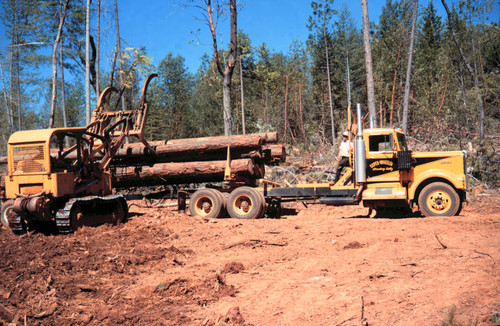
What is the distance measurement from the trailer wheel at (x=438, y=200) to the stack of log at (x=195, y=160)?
4349 mm

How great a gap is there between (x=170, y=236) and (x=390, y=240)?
484cm

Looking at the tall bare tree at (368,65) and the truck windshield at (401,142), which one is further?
the tall bare tree at (368,65)

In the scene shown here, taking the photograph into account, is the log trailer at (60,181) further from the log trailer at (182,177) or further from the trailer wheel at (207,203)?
the trailer wheel at (207,203)

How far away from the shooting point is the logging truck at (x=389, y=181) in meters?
10.1

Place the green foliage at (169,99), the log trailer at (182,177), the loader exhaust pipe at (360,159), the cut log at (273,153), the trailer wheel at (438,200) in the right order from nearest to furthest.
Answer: the log trailer at (182,177)
the trailer wheel at (438,200)
the loader exhaust pipe at (360,159)
the cut log at (273,153)
the green foliage at (169,99)

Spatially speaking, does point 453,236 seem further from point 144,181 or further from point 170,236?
point 144,181

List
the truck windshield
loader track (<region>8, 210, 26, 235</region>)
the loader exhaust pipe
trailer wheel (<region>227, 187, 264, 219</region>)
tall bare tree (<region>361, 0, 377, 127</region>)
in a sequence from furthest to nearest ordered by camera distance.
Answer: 1. tall bare tree (<region>361, 0, 377, 127</region>)
2. trailer wheel (<region>227, 187, 264, 219</region>)
3. the truck windshield
4. the loader exhaust pipe
5. loader track (<region>8, 210, 26, 235</region>)

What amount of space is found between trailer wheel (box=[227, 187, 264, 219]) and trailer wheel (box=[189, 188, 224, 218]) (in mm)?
315

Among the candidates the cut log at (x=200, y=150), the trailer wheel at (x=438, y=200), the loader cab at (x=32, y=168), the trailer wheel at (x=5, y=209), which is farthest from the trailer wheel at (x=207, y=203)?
the trailer wheel at (x=438, y=200)

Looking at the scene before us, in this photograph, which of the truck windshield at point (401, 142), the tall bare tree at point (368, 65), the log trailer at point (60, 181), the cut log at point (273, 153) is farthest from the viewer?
the tall bare tree at point (368, 65)

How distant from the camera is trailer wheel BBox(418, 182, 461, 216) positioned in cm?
1006

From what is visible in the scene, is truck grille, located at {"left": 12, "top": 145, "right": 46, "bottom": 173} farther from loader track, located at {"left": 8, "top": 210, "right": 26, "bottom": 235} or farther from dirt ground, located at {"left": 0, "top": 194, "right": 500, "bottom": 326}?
dirt ground, located at {"left": 0, "top": 194, "right": 500, "bottom": 326}

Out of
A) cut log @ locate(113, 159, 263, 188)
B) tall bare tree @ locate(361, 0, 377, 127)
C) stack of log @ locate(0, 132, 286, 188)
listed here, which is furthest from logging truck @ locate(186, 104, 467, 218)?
tall bare tree @ locate(361, 0, 377, 127)

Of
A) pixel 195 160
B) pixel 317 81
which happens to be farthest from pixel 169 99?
pixel 195 160
